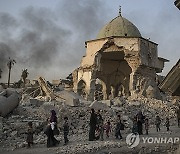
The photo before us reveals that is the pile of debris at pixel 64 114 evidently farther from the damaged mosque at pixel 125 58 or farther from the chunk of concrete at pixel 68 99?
the damaged mosque at pixel 125 58

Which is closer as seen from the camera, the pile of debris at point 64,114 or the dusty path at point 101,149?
the dusty path at point 101,149

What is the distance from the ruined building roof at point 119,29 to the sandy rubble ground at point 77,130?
25.8ft

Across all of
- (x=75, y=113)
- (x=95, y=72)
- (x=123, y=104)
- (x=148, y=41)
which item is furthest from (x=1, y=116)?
(x=148, y=41)

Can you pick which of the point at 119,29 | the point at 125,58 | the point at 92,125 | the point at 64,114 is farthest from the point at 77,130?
the point at 119,29

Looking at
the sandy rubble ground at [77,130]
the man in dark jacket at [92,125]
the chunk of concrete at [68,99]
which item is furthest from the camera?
the chunk of concrete at [68,99]

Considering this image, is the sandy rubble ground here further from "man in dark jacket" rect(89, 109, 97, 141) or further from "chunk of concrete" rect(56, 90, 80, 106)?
"chunk of concrete" rect(56, 90, 80, 106)

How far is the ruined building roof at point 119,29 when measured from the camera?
2797cm

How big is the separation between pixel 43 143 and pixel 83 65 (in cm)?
1671

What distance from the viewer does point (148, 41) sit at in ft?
86.5

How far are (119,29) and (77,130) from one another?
52.7 ft

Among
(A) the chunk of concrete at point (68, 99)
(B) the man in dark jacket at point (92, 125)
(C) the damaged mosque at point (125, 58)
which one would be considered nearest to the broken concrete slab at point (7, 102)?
(A) the chunk of concrete at point (68, 99)

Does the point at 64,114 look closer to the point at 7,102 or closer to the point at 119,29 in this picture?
the point at 7,102

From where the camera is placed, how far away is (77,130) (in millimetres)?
13883

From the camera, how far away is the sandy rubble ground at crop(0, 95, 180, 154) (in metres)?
9.65
